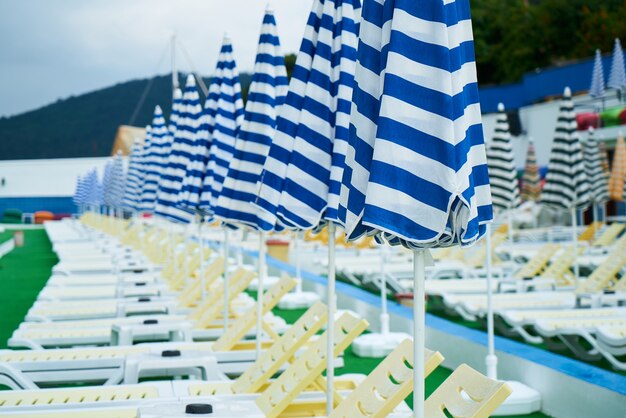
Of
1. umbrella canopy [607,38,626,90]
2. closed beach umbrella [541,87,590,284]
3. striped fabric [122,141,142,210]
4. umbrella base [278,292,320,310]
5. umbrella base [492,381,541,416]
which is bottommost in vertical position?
umbrella base [492,381,541,416]

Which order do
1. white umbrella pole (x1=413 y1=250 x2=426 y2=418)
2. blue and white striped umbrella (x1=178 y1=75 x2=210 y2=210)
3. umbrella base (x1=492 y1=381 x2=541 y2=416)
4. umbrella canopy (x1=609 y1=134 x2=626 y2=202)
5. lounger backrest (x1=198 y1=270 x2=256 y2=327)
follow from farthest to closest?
umbrella canopy (x1=609 y1=134 x2=626 y2=202) < blue and white striped umbrella (x1=178 y1=75 x2=210 y2=210) < lounger backrest (x1=198 y1=270 x2=256 y2=327) < umbrella base (x1=492 y1=381 x2=541 y2=416) < white umbrella pole (x1=413 y1=250 x2=426 y2=418)

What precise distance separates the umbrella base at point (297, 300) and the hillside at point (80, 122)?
65618 millimetres

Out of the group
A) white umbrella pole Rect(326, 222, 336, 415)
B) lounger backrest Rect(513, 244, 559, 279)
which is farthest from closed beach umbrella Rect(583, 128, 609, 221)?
white umbrella pole Rect(326, 222, 336, 415)

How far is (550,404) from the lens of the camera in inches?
202

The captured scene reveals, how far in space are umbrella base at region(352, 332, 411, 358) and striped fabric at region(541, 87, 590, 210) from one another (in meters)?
3.57

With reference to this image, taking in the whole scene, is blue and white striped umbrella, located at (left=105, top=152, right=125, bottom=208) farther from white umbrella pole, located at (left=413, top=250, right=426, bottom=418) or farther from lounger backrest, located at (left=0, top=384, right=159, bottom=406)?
white umbrella pole, located at (left=413, top=250, right=426, bottom=418)

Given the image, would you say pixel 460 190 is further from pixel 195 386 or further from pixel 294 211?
pixel 195 386

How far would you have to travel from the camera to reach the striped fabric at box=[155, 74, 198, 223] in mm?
9070

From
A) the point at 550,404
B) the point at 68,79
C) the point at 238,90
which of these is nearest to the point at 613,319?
the point at 550,404

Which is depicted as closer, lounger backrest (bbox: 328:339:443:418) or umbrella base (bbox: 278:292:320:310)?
lounger backrest (bbox: 328:339:443:418)

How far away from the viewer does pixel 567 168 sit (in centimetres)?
965

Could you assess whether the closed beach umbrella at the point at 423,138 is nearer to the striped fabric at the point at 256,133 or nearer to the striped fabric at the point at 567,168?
the striped fabric at the point at 256,133

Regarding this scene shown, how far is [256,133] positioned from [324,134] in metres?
1.49

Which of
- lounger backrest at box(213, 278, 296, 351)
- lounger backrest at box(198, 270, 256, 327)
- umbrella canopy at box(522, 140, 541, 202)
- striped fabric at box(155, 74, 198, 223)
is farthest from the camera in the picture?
umbrella canopy at box(522, 140, 541, 202)
